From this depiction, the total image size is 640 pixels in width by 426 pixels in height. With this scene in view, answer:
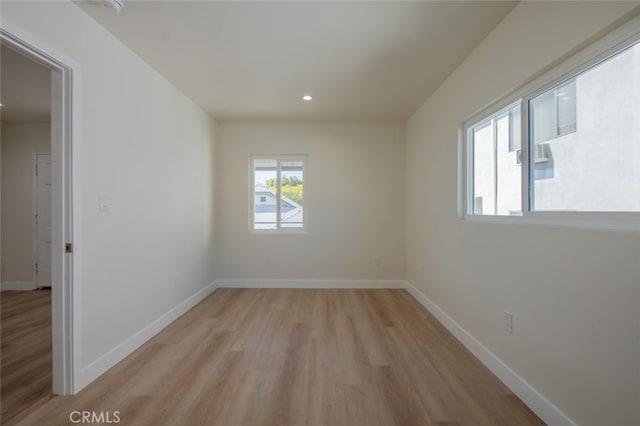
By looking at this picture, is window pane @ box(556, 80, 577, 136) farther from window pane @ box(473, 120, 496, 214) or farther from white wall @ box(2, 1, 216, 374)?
white wall @ box(2, 1, 216, 374)

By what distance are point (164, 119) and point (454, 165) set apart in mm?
3053

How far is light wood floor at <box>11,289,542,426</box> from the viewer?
1594mm

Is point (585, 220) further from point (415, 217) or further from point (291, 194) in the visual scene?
point (291, 194)

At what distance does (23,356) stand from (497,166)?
4224 millimetres

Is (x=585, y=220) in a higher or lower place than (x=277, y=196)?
lower

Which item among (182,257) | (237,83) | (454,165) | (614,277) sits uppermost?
(237,83)

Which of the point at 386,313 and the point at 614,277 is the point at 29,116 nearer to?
the point at 386,313

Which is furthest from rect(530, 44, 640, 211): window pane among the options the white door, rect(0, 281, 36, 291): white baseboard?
rect(0, 281, 36, 291): white baseboard

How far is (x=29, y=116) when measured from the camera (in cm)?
393

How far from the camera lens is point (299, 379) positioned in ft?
6.34

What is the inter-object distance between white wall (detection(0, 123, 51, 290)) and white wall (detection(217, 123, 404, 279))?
2.93 m

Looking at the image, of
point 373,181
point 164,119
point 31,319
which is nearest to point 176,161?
point 164,119

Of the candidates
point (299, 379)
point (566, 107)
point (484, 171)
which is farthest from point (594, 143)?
point (299, 379)

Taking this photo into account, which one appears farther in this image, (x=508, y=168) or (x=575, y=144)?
(x=508, y=168)
